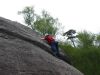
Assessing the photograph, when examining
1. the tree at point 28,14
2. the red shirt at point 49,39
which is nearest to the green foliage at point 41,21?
the tree at point 28,14

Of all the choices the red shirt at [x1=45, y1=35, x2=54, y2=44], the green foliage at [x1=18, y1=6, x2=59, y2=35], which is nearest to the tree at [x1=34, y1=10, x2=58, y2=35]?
the green foliage at [x1=18, y1=6, x2=59, y2=35]

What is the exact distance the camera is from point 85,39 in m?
43.8

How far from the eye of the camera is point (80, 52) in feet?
111

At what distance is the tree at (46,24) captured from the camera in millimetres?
45312

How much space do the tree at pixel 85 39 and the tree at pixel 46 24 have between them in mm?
3206

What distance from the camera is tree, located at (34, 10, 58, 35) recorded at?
45312 mm

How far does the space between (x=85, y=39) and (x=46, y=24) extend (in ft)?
18.3

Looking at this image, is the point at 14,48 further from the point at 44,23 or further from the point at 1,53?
the point at 44,23

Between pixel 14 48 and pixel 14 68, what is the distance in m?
1.49

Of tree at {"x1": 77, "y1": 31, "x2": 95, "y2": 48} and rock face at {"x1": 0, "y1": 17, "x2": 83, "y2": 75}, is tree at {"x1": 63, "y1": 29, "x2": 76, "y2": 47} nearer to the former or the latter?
tree at {"x1": 77, "y1": 31, "x2": 95, "y2": 48}

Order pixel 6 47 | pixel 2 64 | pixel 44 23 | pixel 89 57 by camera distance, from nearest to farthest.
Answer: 1. pixel 2 64
2. pixel 6 47
3. pixel 89 57
4. pixel 44 23

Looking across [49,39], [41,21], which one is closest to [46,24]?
[41,21]

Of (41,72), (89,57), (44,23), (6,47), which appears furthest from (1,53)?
(44,23)

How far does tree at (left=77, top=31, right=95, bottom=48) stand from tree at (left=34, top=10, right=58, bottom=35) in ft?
10.5
